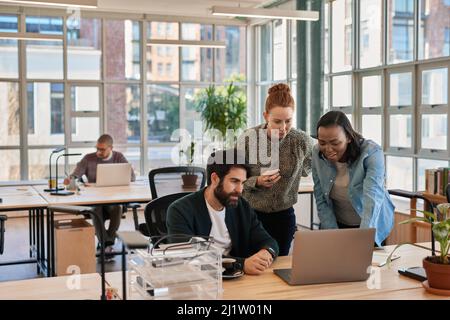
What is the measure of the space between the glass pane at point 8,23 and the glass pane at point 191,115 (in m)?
2.95

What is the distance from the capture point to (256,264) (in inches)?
98.0

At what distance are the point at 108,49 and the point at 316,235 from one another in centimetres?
779

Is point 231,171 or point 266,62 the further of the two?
point 266,62

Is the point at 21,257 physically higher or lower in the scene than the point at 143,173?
lower

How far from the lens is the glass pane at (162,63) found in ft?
31.7

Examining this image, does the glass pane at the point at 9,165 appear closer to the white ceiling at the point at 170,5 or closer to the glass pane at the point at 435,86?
the white ceiling at the point at 170,5

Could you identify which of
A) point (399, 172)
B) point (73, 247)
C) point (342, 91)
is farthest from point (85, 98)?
point (399, 172)

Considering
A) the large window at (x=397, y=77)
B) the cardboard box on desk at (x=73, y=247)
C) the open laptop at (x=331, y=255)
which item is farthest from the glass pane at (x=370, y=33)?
the open laptop at (x=331, y=255)

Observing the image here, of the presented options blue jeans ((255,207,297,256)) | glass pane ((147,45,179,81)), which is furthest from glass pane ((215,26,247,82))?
blue jeans ((255,207,297,256))

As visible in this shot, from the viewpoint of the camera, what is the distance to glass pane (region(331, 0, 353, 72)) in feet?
24.6

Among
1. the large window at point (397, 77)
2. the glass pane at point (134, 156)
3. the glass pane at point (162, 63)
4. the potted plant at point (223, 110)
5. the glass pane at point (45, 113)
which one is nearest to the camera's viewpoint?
the large window at point (397, 77)

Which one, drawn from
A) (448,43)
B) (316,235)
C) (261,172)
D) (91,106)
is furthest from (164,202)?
(91,106)
